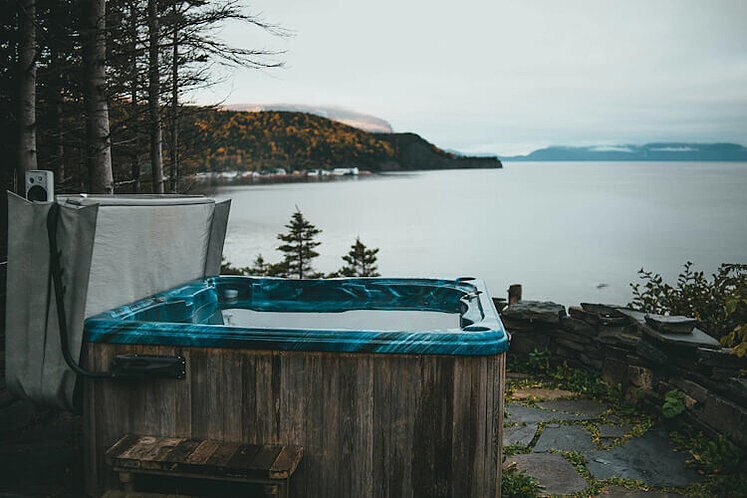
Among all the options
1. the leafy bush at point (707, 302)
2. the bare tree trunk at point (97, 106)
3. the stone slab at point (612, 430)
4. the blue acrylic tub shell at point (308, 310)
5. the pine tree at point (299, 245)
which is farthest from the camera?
the pine tree at point (299, 245)

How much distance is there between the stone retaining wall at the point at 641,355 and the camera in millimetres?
3109

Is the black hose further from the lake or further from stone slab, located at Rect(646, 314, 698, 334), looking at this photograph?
the lake

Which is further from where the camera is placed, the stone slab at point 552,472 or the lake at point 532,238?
the lake at point 532,238

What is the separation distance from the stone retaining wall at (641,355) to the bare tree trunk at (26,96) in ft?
12.7

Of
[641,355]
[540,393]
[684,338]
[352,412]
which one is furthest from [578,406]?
[352,412]

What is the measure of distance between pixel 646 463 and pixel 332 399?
188 cm

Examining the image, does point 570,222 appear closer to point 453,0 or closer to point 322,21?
point 453,0

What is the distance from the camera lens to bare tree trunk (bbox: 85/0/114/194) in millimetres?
4520

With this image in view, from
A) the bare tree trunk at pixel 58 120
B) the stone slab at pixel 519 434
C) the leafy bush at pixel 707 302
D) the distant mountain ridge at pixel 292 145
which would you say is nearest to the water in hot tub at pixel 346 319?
the stone slab at pixel 519 434

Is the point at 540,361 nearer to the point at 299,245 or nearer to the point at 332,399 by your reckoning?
the point at 332,399

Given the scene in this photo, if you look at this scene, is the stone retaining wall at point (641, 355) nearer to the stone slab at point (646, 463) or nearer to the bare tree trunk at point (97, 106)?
the stone slab at point (646, 463)

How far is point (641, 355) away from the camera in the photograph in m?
3.80

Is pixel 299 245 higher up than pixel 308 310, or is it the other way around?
pixel 308 310

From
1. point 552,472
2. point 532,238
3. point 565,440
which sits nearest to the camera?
point 552,472
